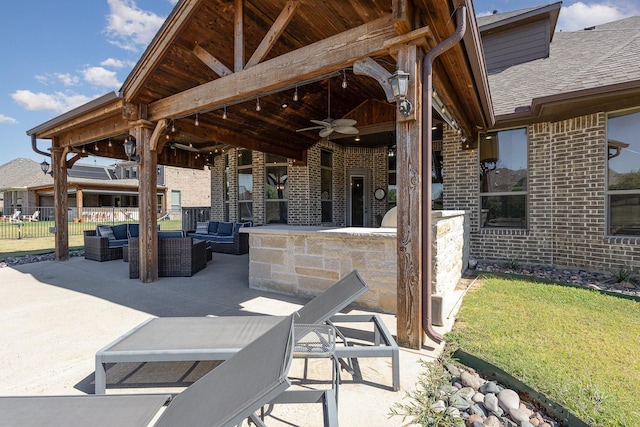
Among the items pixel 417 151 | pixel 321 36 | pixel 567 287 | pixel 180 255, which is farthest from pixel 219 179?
pixel 567 287

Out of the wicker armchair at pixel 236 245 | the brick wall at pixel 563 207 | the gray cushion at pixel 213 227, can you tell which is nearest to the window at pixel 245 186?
the gray cushion at pixel 213 227

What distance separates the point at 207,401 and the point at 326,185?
8693 mm

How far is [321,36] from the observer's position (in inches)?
184

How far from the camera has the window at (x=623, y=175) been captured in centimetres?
533

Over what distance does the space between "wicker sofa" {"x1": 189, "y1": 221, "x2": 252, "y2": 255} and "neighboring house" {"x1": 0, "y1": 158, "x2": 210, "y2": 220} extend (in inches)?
656

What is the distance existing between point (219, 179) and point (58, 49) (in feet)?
35.0

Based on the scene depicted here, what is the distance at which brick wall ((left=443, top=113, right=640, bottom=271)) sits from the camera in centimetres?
554

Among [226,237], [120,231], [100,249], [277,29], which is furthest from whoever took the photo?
[226,237]

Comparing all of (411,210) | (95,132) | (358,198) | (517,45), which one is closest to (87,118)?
(95,132)

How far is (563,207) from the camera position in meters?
6.00

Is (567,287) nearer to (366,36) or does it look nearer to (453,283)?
(453,283)

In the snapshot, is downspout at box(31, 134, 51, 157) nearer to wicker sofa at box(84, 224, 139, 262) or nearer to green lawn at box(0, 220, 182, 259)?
wicker sofa at box(84, 224, 139, 262)

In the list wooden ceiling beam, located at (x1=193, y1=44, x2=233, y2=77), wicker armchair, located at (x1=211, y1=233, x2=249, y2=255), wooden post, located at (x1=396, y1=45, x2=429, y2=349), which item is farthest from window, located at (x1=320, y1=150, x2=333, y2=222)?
wooden post, located at (x1=396, y1=45, x2=429, y2=349)

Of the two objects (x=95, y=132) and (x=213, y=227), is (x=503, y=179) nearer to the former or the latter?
(x=213, y=227)
